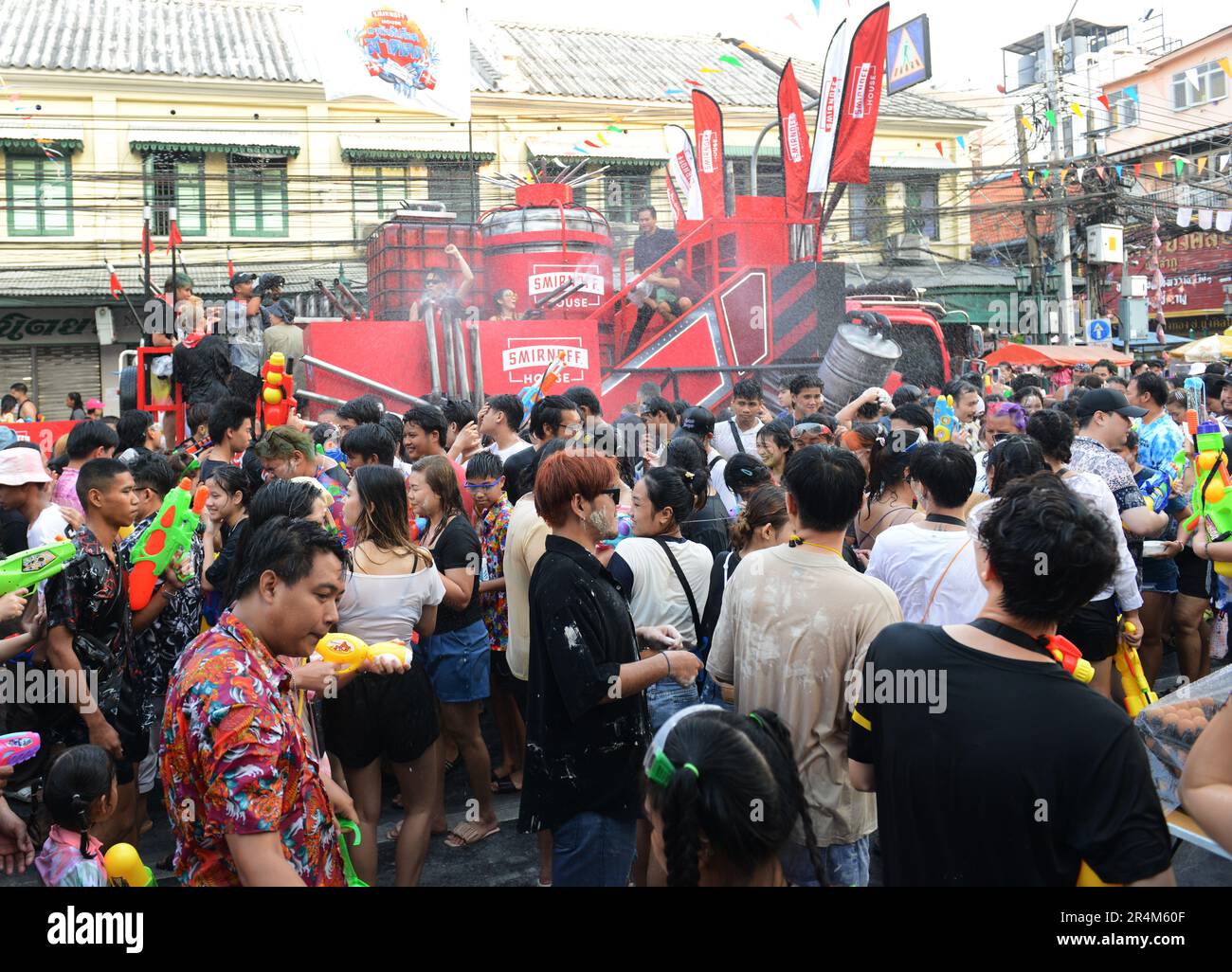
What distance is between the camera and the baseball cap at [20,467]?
165 inches

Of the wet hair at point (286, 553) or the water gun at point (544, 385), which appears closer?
the wet hair at point (286, 553)

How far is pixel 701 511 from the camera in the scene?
15.0ft

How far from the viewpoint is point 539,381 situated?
363 inches

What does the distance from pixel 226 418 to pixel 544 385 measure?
345 centimetres

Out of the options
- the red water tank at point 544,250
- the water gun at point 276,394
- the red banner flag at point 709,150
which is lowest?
the water gun at point 276,394

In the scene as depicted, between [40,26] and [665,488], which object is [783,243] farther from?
[40,26]

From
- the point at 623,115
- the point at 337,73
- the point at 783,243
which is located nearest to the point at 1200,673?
the point at 783,243

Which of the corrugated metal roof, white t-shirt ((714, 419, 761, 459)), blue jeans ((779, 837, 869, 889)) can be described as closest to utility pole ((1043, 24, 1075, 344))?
the corrugated metal roof

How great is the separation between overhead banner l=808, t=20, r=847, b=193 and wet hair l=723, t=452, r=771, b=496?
24.2 ft

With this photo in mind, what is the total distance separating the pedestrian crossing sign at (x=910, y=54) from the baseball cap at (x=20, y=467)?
52.6 feet

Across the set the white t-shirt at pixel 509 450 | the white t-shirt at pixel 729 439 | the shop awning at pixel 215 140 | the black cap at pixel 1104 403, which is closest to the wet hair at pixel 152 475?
the white t-shirt at pixel 509 450

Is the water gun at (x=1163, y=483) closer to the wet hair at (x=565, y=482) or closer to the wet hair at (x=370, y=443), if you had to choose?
the wet hair at (x=565, y=482)

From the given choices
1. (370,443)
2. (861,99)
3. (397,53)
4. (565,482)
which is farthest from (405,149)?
(565,482)

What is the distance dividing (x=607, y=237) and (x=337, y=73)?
6.84 meters
